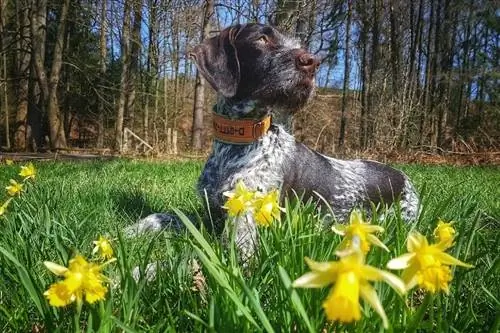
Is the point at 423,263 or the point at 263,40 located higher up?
Answer: the point at 263,40

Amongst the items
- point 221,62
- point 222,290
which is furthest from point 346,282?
point 221,62

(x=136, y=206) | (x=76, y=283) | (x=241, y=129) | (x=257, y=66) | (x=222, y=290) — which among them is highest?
(x=257, y=66)

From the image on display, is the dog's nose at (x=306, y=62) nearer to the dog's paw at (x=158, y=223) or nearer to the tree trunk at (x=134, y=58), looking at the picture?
the dog's paw at (x=158, y=223)

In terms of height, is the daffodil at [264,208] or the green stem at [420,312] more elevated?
the daffodil at [264,208]

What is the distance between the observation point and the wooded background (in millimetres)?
19422

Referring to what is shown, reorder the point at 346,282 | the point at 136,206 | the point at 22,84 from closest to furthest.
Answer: the point at 346,282
the point at 136,206
the point at 22,84

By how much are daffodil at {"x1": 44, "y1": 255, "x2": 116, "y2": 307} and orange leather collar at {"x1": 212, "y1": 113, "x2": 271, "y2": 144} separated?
9.63 feet

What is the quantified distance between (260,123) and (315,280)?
10.8 feet

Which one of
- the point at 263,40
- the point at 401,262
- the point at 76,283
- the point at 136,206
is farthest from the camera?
the point at 136,206

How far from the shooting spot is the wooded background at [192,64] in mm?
19422

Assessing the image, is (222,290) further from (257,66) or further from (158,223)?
(257,66)

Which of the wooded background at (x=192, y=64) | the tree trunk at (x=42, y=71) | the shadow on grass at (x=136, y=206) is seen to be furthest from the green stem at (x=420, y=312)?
the tree trunk at (x=42, y=71)

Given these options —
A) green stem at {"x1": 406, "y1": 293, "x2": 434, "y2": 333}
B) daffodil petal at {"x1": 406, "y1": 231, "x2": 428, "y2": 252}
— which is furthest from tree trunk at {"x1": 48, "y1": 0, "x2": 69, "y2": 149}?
daffodil petal at {"x1": 406, "y1": 231, "x2": 428, "y2": 252}

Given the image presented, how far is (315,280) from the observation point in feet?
2.32
